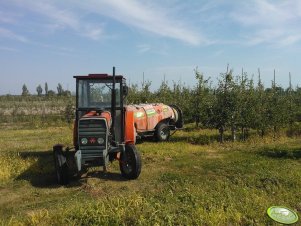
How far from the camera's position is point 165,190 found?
817 cm

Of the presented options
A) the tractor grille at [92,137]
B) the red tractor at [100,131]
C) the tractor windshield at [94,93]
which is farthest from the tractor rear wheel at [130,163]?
the tractor windshield at [94,93]

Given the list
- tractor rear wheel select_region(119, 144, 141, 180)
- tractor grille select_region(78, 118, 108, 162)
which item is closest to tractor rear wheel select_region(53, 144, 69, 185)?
tractor grille select_region(78, 118, 108, 162)

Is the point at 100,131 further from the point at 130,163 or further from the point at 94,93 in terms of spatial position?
the point at 94,93

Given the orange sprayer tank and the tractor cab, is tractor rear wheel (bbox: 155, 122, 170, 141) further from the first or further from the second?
the tractor cab

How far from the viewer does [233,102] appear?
49.6 feet

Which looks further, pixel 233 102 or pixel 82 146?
pixel 233 102

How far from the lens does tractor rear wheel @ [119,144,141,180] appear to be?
30.0 ft

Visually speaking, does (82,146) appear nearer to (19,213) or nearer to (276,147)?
(19,213)

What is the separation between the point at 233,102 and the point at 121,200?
8986 mm

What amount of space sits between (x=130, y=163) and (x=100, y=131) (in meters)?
1.06

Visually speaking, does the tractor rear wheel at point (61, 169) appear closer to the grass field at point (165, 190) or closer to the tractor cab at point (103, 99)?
the grass field at point (165, 190)

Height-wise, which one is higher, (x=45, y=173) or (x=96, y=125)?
(x=96, y=125)

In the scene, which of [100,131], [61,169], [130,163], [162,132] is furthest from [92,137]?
[162,132]

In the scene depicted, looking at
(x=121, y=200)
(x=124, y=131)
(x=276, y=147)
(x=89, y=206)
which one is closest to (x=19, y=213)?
(x=89, y=206)
